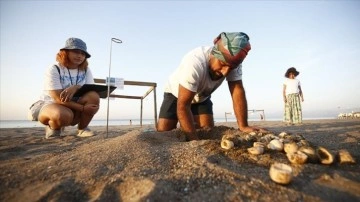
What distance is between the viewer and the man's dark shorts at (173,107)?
146 inches

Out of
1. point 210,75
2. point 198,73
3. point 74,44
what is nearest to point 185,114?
point 198,73

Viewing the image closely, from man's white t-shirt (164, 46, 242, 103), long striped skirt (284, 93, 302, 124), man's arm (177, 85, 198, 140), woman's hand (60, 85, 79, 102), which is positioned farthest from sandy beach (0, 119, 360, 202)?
long striped skirt (284, 93, 302, 124)

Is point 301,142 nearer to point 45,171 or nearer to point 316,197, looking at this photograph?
point 316,197

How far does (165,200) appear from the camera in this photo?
1.20 meters

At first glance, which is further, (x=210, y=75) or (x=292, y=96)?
(x=292, y=96)

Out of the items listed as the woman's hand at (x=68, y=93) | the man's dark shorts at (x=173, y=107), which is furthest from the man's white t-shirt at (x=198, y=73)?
the woman's hand at (x=68, y=93)

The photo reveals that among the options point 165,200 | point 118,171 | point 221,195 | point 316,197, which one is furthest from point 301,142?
point 118,171

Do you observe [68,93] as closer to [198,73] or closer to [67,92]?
[67,92]

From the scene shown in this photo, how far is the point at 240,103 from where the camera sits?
309cm

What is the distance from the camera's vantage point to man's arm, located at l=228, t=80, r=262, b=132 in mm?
3051

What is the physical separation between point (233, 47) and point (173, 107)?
1.62 m

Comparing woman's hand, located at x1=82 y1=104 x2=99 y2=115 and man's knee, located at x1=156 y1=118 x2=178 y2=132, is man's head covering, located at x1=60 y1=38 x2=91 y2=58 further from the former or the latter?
man's knee, located at x1=156 y1=118 x2=178 y2=132

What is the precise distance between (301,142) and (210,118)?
5.93 feet

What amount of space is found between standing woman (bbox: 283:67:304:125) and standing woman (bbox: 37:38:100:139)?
6.11 meters
